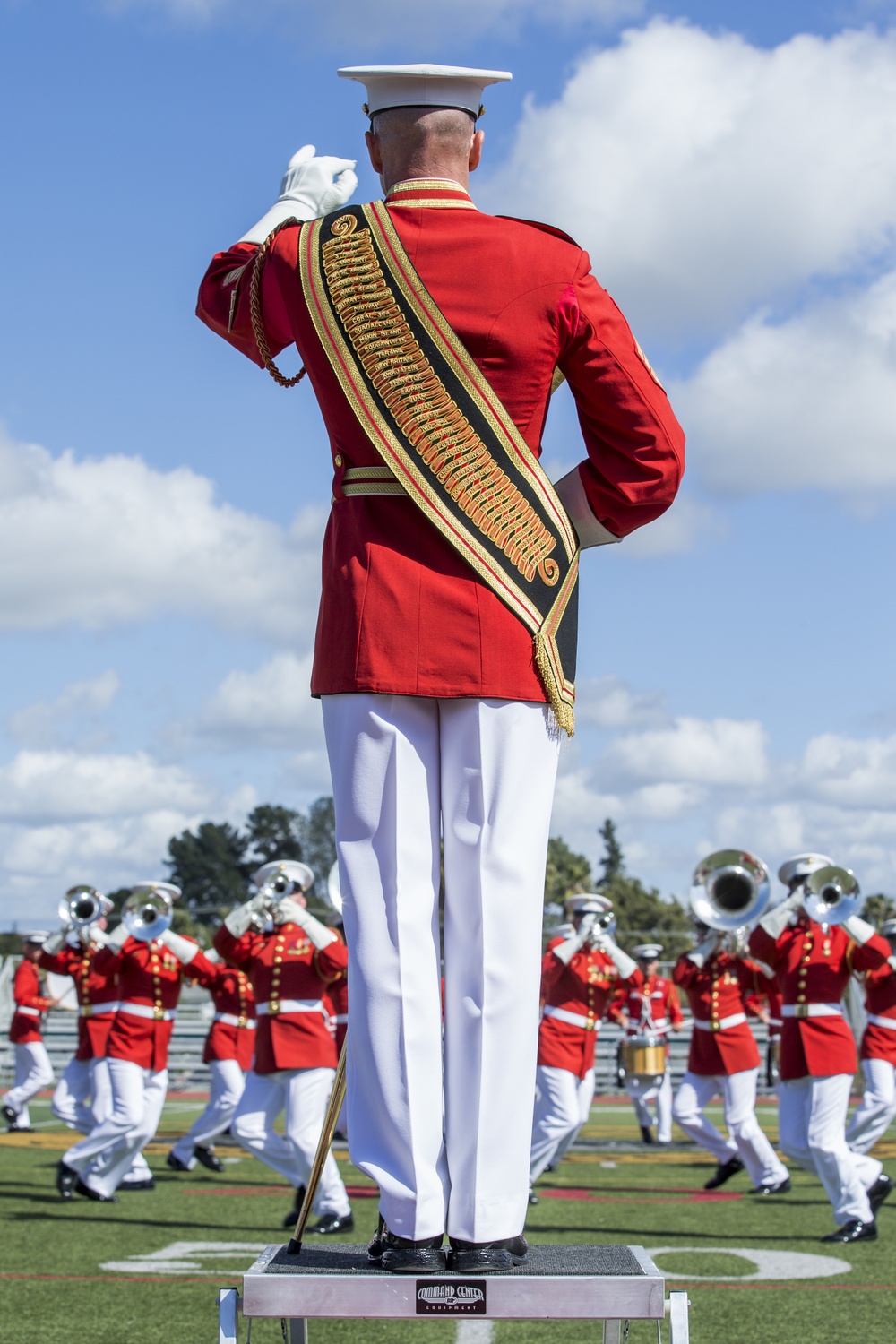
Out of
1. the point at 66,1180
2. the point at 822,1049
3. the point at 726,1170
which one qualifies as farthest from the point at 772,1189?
the point at 66,1180

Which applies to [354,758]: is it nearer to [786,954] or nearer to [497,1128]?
[497,1128]

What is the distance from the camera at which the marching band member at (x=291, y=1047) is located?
10445 mm

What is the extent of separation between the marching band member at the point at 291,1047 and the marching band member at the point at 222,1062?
107 inches

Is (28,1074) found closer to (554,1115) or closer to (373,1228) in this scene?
(554,1115)

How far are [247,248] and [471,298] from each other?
0.57 metres

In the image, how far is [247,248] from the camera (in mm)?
3172

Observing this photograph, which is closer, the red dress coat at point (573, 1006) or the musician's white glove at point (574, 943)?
the red dress coat at point (573, 1006)

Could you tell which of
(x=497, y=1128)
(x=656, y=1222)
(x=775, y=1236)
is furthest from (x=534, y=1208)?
(x=497, y=1128)

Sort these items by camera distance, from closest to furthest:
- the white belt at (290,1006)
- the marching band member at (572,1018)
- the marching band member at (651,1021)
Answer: the white belt at (290,1006) < the marching band member at (572,1018) < the marching band member at (651,1021)

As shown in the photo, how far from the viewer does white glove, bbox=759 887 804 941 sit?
10883 millimetres

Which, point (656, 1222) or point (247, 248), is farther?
point (656, 1222)

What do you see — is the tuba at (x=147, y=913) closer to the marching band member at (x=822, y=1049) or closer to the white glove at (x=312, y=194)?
the marching band member at (x=822, y=1049)

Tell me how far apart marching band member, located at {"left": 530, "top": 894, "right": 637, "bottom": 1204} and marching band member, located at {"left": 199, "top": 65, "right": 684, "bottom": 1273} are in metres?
9.22

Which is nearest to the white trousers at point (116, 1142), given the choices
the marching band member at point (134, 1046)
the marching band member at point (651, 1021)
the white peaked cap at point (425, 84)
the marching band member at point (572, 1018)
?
the marching band member at point (134, 1046)
